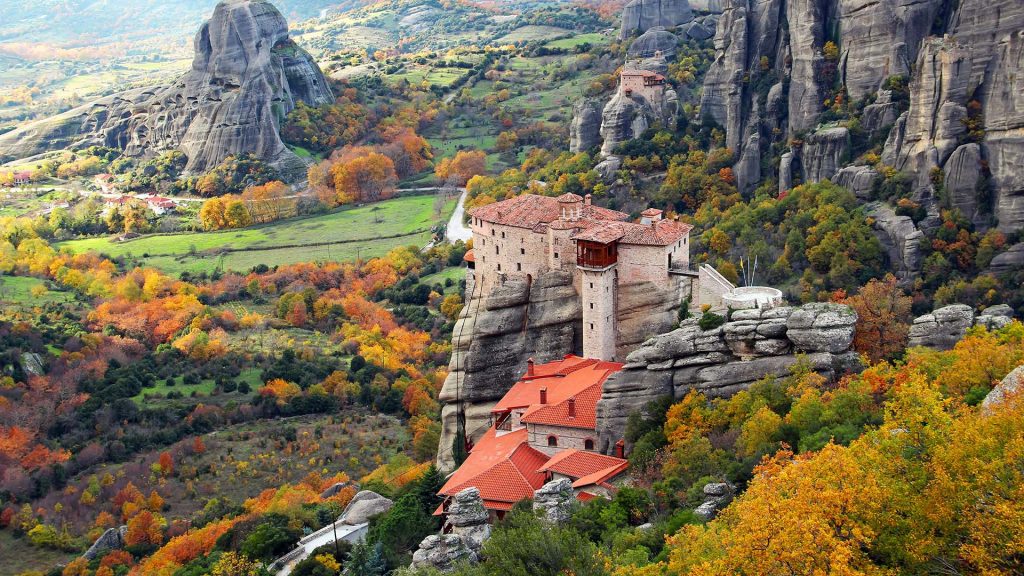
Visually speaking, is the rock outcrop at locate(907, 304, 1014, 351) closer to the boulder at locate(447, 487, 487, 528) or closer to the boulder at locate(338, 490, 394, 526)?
the boulder at locate(447, 487, 487, 528)

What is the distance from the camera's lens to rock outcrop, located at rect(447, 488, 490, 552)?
1558 inches

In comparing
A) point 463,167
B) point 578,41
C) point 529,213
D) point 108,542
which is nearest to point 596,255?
point 529,213

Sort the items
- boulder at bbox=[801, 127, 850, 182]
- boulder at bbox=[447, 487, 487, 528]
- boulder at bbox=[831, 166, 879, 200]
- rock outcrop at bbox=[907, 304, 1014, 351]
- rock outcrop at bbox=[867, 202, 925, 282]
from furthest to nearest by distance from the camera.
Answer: boulder at bbox=[801, 127, 850, 182] → boulder at bbox=[831, 166, 879, 200] → rock outcrop at bbox=[867, 202, 925, 282] → rock outcrop at bbox=[907, 304, 1014, 351] → boulder at bbox=[447, 487, 487, 528]

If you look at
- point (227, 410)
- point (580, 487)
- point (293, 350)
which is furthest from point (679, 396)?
point (293, 350)

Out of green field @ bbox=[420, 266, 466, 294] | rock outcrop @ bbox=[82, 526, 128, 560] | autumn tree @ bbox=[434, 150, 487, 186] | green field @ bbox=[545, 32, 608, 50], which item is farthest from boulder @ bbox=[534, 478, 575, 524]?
green field @ bbox=[545, 32, 608, 50]

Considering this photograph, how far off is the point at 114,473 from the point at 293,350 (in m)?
20.7

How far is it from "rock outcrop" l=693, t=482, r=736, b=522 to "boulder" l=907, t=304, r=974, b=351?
1274 cm

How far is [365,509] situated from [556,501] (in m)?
14.1

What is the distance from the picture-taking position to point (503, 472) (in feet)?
145

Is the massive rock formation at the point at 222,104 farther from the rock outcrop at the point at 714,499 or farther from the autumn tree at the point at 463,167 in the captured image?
the rock outcrop at the point at 714,499

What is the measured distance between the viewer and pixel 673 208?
79875 mm

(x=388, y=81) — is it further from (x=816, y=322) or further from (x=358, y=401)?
(x=816, y=322)

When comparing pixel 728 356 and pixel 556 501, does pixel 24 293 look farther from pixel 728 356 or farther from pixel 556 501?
pixel 728 356

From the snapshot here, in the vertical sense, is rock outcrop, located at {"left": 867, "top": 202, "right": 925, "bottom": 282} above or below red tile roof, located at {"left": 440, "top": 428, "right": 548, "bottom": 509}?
above
